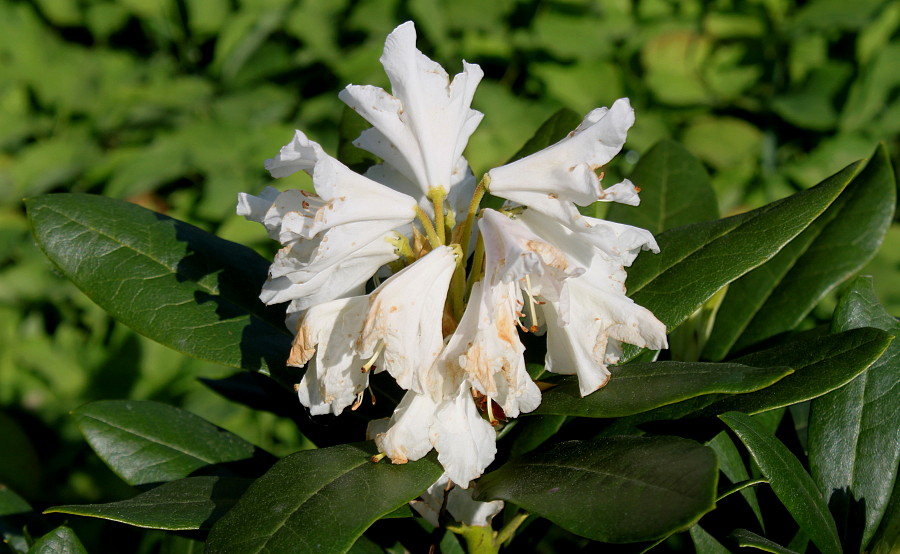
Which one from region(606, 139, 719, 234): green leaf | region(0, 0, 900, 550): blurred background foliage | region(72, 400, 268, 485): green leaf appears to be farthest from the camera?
region(0, 0, 900, 550): blurred background foliage

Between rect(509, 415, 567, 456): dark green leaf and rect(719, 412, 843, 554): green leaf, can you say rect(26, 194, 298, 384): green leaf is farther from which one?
rect(719, 412, 843, 554): green leaf

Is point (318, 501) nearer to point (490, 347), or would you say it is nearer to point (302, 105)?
point (490, 347)

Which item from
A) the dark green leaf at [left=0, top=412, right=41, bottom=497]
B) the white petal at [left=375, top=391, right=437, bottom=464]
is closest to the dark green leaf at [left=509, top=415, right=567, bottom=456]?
the white petal at [left=375, top=391, right=437, bottom=464]

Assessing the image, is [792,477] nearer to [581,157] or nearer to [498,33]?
[581,157]

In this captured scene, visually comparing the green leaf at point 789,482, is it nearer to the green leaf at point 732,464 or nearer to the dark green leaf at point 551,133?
the green leaf at point 732,464

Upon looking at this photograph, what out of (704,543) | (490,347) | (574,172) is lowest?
(704,543)

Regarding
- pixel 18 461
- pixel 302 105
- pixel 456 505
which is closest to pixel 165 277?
pixel 456 505

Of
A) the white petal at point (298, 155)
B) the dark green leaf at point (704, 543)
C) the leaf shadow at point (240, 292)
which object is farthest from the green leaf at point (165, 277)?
the dark green leaf at point (704, 543)
